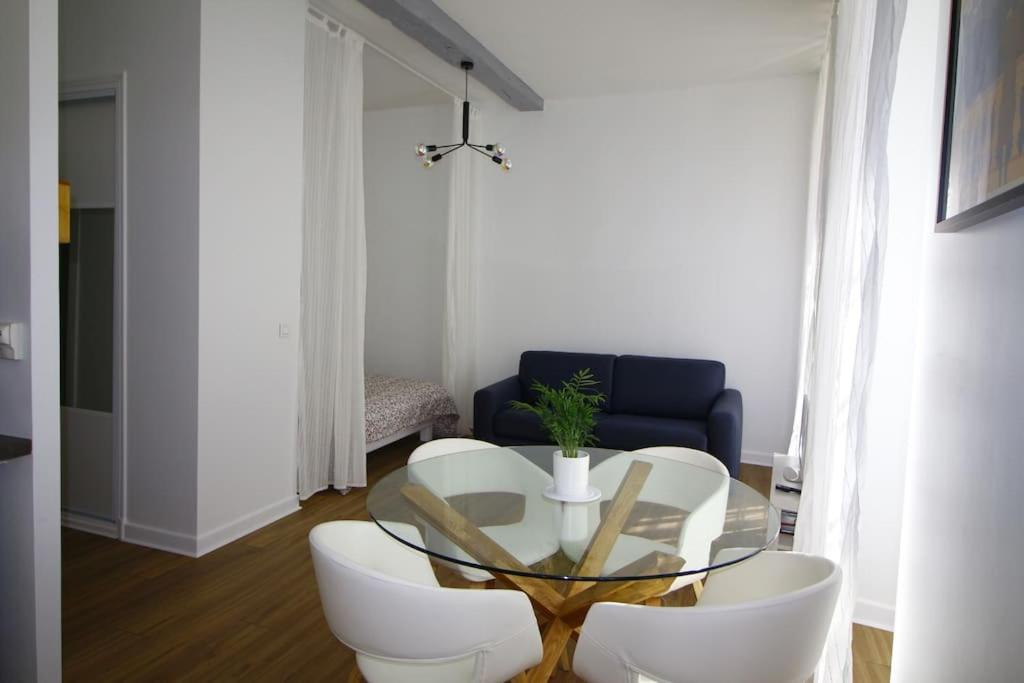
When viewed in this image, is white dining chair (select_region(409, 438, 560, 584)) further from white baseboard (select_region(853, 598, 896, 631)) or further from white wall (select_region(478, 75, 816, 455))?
white wall (select_region(478, 75, 816, 455))

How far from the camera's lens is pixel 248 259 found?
3.40 meters

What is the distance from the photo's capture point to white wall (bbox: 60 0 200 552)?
308 centimetres

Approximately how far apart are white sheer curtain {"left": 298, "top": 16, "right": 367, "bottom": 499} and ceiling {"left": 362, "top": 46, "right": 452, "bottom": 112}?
2.17ft

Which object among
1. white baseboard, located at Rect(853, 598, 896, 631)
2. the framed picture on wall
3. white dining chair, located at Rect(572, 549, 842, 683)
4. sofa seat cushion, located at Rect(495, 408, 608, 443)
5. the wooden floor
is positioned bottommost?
the wooden floor

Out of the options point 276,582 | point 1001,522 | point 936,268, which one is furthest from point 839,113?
point 276,582

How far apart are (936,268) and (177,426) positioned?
3.18 m

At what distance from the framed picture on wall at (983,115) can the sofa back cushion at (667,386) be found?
3485 mm

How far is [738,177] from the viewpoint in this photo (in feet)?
16.7

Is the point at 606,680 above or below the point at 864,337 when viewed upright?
below

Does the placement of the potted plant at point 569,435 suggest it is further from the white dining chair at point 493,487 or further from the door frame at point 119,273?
the door frame at point 119,273

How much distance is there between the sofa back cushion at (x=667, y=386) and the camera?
488 centimetres

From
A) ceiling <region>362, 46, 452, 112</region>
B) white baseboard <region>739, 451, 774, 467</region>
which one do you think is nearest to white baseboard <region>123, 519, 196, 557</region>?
ceiling <region>362, 46, 452, 112</region>

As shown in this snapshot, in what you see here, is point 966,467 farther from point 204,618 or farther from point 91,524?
point 91,524

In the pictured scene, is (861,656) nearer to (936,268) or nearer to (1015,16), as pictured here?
(936,268)
